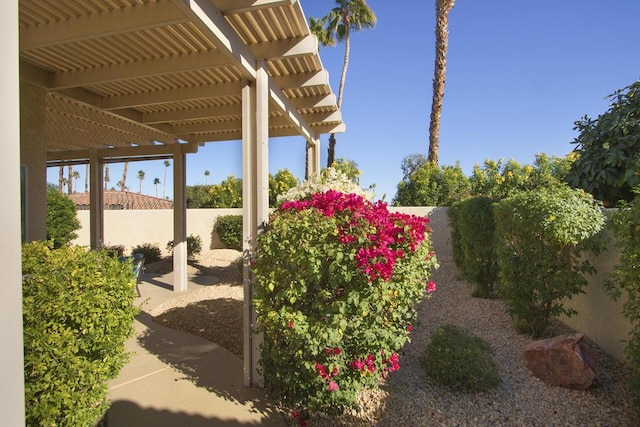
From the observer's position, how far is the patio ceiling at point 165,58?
2.73m

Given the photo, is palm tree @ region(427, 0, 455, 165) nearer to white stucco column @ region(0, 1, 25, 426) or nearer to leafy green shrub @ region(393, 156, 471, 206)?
leafy green shrub @ region(393, 156, 471, 206)

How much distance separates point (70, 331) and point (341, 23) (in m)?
17.1

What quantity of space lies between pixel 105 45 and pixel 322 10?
14.9 meters

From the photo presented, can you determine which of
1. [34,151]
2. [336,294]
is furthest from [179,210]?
[336,294]

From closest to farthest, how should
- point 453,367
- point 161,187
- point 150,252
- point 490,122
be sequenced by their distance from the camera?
point 453,367, point 150,252, point 490,122, point 161,187

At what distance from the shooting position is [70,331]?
1.91m

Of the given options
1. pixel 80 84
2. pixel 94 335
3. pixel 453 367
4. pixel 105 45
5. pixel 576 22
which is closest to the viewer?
pixel 94 335

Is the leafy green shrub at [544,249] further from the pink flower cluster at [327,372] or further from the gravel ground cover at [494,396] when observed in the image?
the pink flower cluster at [327,372]

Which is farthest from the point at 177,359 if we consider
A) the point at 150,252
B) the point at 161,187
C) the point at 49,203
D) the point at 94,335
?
the point at 161,187

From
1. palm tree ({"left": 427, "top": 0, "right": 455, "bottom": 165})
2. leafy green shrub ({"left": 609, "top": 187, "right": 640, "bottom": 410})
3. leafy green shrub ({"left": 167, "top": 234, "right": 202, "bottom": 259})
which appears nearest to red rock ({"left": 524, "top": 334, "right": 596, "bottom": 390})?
leafy green shrub ({"left": 609, "top": 187, "right": 640, "bottom": 410})

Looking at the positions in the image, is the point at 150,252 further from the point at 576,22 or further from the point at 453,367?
the point at 576,22

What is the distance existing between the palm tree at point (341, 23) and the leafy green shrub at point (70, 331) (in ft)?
45.3

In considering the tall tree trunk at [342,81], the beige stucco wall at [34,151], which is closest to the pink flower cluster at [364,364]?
the beige stucco wall at [34,151]

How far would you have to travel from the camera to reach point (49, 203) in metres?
10.1
